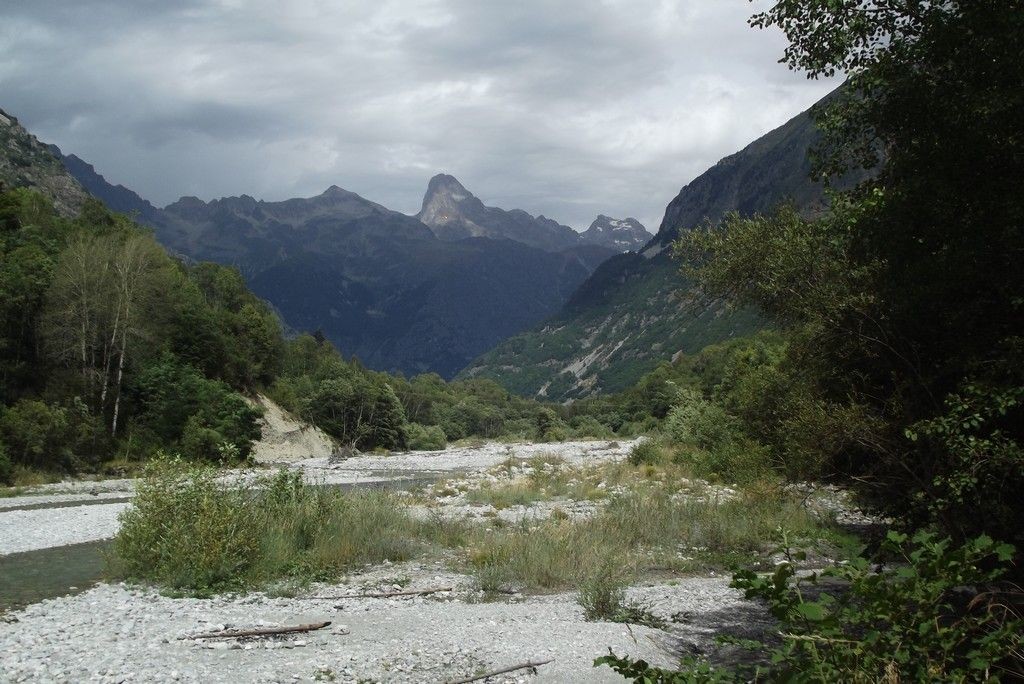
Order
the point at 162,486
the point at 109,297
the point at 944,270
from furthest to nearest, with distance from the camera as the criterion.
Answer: the point at 109,297
the point at 162,486
the point at 944,270

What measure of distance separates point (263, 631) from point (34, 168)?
400ft

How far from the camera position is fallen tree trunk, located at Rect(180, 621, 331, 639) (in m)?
10.2

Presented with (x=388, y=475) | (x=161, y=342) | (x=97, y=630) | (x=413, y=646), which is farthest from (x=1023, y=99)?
(x=161, y=342)

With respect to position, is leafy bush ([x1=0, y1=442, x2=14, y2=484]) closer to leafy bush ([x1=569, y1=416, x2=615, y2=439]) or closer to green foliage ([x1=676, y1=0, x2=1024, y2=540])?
green foliage ([x1=676, y1=0, x2=1024, y2=540])

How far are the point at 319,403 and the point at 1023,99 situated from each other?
85.0 m

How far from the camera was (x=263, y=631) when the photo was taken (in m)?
10.4

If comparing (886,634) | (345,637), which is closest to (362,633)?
(345,637)

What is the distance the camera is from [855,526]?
18438 millimetres

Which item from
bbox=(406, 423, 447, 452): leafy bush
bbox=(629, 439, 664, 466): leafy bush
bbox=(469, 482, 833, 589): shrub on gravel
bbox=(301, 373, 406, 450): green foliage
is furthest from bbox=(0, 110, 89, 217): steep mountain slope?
bbox=(469, 482, 833, 589): shrub on gravel

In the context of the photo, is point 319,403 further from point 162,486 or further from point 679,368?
point 162,486

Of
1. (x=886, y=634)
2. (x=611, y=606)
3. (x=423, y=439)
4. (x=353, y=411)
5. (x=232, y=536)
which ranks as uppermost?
(x=886, y=634)

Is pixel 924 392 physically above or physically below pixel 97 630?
above

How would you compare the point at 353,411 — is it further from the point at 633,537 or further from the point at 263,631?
the point at 263,631

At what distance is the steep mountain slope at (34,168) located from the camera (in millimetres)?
102062
